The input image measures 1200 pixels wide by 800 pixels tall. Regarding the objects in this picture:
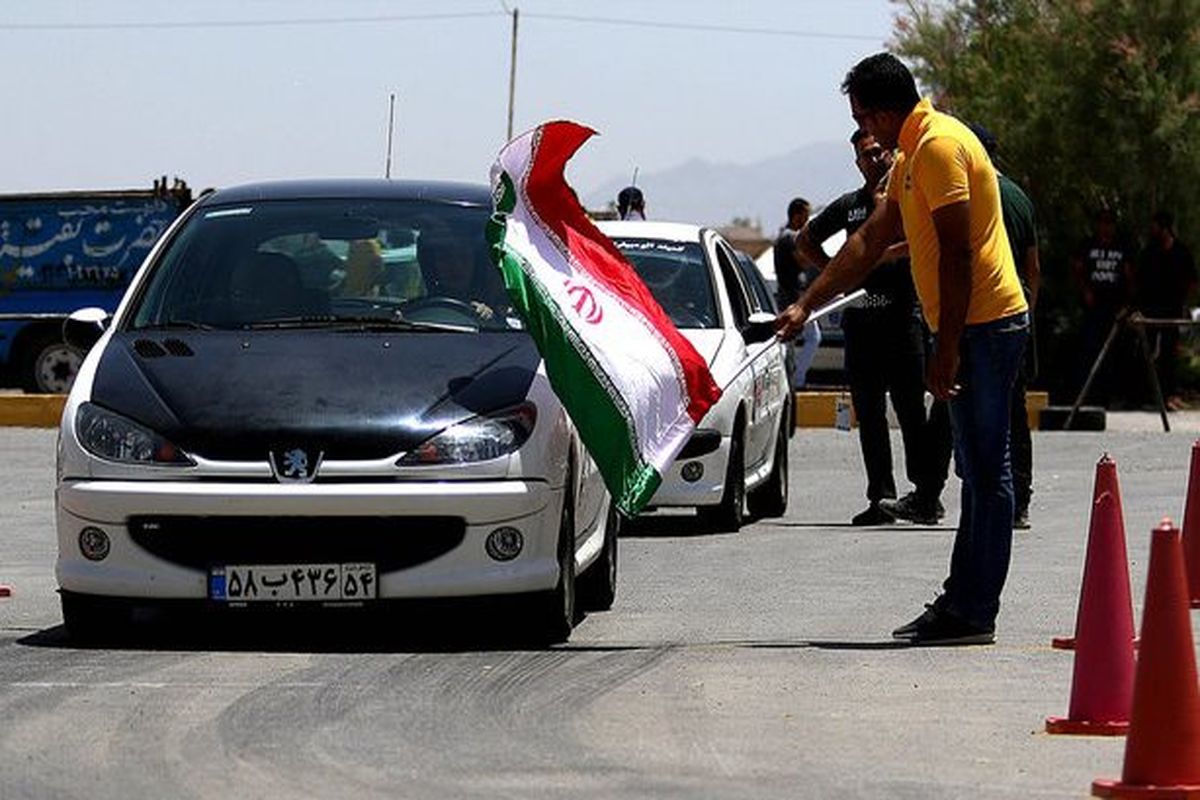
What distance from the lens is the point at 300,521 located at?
9969 mm

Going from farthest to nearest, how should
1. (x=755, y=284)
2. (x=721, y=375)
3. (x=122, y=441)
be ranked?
(x=755, y=284) → (x=721, y=375) → (x=122, y=441)

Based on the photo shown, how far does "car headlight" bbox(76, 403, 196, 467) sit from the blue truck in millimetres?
23793

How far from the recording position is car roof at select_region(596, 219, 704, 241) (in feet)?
54.4

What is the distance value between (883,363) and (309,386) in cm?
633

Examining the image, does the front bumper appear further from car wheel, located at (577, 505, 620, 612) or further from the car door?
the car door

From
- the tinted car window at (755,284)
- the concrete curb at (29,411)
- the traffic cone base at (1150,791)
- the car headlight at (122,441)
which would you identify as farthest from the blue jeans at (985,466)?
the concrete curb at (29,411)

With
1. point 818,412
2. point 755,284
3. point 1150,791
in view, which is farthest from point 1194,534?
point 818,412

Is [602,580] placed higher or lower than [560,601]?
lower

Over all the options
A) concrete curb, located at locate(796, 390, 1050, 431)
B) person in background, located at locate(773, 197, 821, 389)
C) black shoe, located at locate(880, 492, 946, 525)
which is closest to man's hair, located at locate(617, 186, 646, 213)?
person in background, located at locate(773, 197, 821, 389)

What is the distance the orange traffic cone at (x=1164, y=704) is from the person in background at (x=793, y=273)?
51.8 ft

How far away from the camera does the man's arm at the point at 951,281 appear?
10.1 m

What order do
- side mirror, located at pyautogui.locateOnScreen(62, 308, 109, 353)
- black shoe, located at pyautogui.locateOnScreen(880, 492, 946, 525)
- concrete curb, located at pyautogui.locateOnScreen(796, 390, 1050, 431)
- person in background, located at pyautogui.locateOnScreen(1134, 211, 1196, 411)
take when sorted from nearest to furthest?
side mirror, located at pyautogui.locateOnScreen(62, 308, 109, 353) → black shoe, located at pyautogui.locateOnScreen(880, 492, 946, 525) → concrete curb, located at pyautogui.locateOnScreen(796, 390, 1050, 431) → person in background, located at pyautogui.locateOnScreen(1134, 211, 1196, 411)

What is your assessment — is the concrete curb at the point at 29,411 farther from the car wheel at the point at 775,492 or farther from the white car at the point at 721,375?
the car wheel at the point at 775,492

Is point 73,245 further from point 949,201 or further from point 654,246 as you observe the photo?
point 949,201
